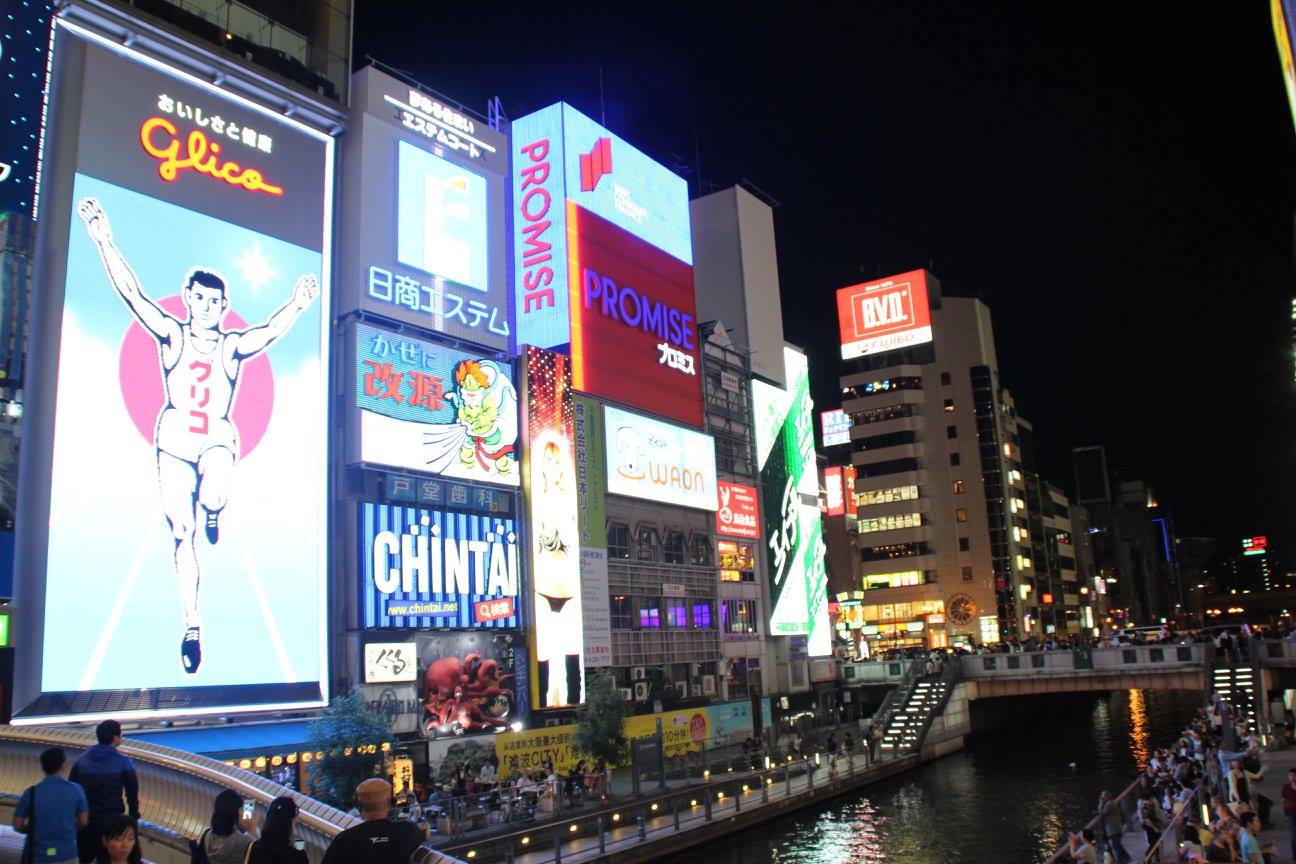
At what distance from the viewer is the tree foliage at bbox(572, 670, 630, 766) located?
1614 inches

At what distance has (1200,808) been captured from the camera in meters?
24.0

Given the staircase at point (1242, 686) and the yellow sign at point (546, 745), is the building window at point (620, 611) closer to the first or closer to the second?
the yellow sign at point (546, 745)

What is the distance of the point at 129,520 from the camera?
99.9 feet

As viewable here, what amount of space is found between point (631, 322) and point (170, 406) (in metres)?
28.1

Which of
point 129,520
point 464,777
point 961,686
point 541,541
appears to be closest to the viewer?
point 129,520

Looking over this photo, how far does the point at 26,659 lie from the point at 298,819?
22.3 m

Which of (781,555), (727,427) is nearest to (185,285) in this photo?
(727,427)

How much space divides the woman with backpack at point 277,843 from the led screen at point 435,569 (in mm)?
31122

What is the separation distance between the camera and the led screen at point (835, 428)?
117562 mm

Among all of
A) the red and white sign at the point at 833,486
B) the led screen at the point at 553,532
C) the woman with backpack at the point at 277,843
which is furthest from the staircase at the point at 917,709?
the woman with backpack at the point at 277,843

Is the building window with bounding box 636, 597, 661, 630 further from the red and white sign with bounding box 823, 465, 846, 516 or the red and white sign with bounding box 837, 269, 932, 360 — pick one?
the red and white sign with bounding box 837, 269, 932, 360

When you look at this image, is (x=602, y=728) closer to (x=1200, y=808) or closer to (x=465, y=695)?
(x=465, y=695)

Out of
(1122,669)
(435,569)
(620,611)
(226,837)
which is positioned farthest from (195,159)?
(1122,669)

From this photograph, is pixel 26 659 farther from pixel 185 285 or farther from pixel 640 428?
pixel 640 428
